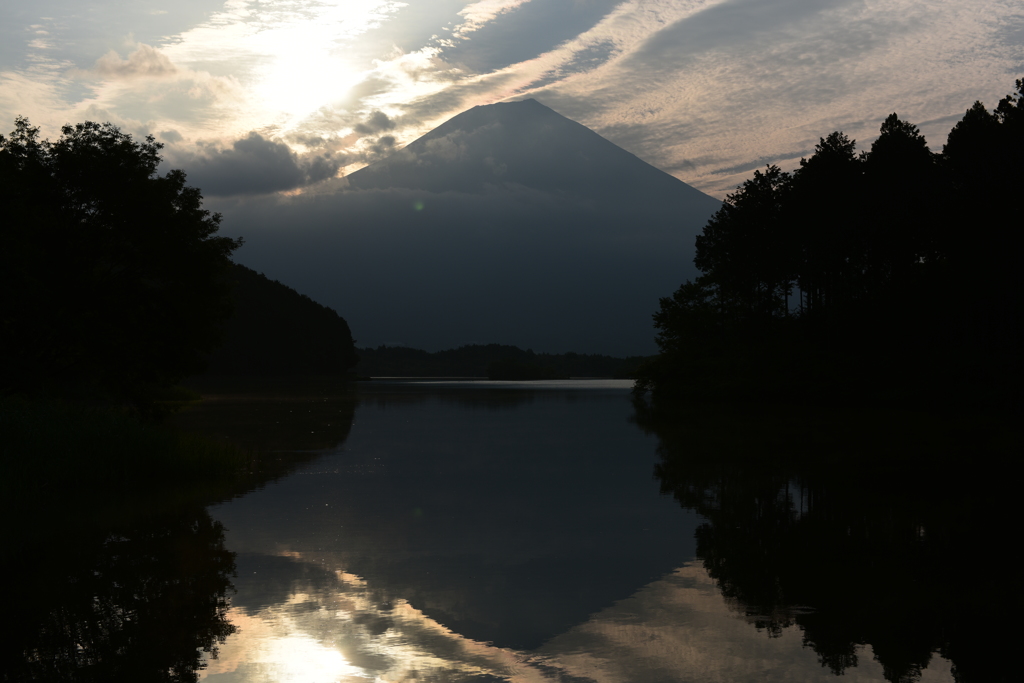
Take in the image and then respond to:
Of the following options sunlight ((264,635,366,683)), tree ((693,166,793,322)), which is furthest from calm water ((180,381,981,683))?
tree ((693,166,793,322))

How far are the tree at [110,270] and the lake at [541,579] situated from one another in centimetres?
1173

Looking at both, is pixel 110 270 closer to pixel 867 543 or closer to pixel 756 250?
pixel 867 543

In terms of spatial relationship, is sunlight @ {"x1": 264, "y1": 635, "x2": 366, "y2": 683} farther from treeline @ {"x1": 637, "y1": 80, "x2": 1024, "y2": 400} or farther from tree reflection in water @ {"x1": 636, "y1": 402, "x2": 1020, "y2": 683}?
treeline @ {"x1": 637, "y1": 80, "x2": 1024, "y2": 400}

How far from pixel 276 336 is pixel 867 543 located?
178163 millimetres

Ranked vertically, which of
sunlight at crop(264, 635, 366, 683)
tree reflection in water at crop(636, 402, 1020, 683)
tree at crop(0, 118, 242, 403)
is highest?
tree at crop(0, 118, 242, 403)

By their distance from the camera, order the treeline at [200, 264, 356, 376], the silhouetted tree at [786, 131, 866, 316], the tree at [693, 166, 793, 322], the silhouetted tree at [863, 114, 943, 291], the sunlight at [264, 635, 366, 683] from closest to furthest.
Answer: the sunlight at [264, 635, 366, 683] < the silhouetted tree at [863, 114, 943, 291] < the silhouetted tree at [786, 131, 866, 316] < the tree at [693, 166, 793, 322] < the treeline at [200, 264, 356, 376]

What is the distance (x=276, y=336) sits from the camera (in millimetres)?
180000

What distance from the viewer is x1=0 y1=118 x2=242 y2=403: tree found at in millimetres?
27469

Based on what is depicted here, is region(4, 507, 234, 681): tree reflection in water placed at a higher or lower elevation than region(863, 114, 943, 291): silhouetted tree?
lower

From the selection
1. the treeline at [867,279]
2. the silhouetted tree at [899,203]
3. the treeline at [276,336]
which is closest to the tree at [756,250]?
the treeline at [867,279]

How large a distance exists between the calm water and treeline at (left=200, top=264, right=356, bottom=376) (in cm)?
15957

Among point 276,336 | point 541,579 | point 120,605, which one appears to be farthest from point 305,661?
point 276,336

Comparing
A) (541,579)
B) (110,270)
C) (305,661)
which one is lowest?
(541,579)

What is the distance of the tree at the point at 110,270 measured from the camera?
27.5m
